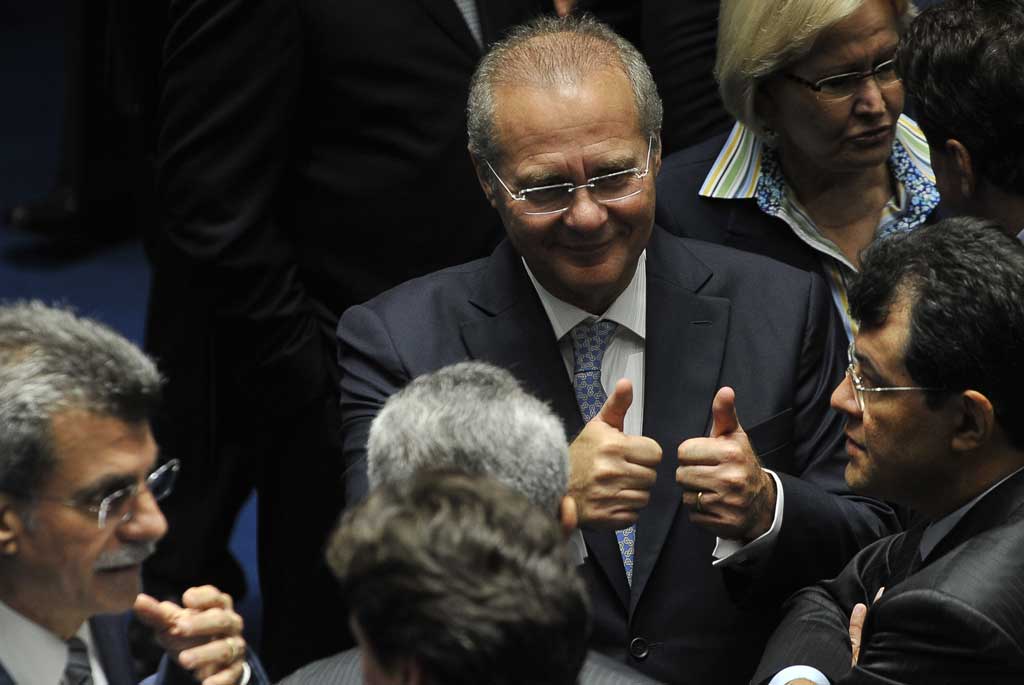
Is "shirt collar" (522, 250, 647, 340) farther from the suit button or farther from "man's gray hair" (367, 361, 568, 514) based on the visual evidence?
"man's gray hair" (367, 361, 568, 514)

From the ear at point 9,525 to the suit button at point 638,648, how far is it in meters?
1.08

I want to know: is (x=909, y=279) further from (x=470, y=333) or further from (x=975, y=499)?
(x=470, y=333)

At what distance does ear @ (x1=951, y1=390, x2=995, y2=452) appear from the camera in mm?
2525

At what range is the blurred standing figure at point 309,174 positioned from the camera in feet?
11.7

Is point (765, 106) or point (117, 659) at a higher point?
point (765, 106)

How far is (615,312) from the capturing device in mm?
2969

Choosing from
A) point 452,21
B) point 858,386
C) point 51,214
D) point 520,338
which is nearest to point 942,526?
point 858,386

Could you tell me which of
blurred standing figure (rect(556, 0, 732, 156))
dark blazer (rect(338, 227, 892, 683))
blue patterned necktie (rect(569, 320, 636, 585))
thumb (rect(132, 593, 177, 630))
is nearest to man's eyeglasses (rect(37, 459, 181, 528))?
thumb (rect(132, 593, 177, 630))

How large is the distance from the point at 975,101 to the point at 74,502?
6.07 feet

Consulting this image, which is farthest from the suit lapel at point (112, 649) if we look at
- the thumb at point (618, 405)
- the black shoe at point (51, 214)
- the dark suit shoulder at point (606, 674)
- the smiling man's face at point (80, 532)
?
the black shoe at point (51, 214)

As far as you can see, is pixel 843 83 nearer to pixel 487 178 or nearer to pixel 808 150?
pixel 808 150

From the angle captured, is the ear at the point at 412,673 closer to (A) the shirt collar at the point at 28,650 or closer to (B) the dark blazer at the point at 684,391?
(A) the shirt collar at the point at 28,650

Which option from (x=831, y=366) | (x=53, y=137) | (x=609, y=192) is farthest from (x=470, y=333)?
(x=53, y=137)

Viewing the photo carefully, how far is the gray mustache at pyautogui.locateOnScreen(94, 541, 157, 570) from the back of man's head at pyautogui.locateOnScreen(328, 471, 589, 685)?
66 centimetres
